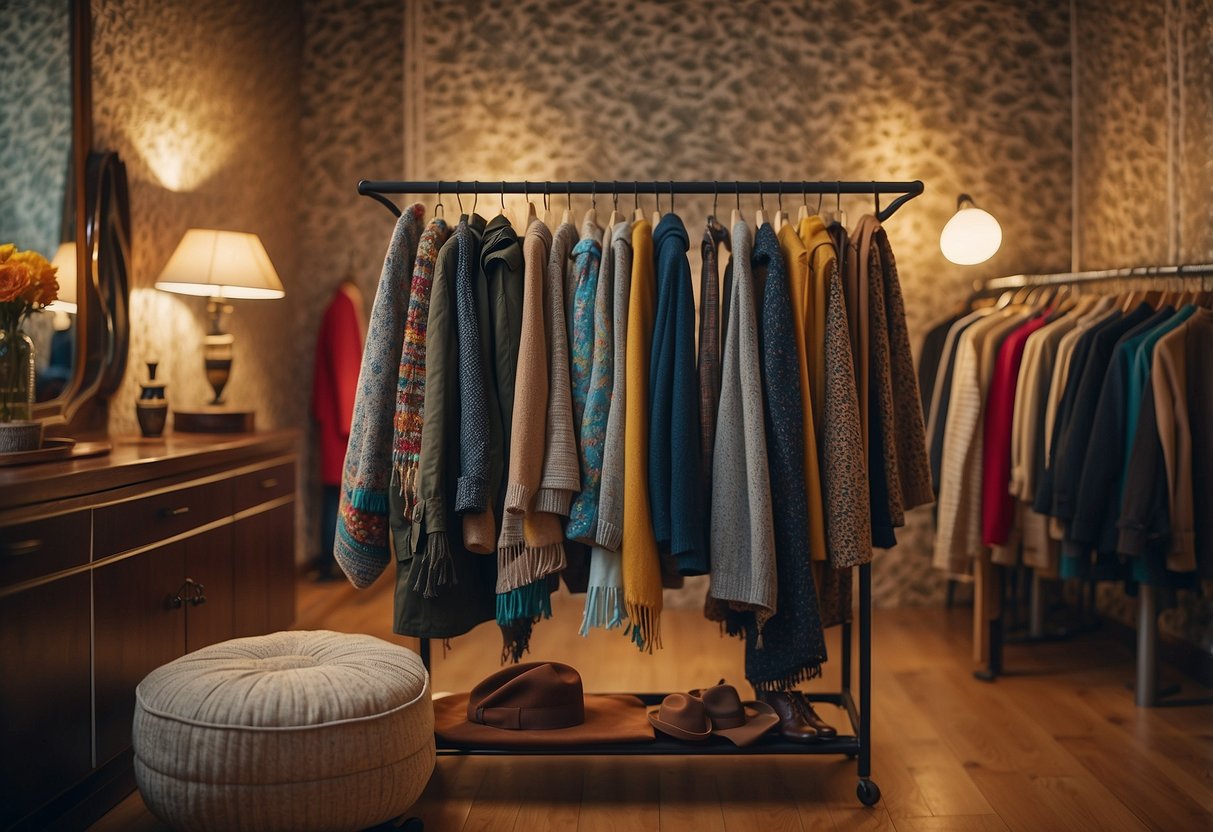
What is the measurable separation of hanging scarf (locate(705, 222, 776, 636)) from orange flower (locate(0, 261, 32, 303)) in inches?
63.4

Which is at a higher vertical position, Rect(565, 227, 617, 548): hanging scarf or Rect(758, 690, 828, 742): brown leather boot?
Rect(565, 227, 617, 548): hanging scarf

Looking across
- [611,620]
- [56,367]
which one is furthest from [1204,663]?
[56,367]

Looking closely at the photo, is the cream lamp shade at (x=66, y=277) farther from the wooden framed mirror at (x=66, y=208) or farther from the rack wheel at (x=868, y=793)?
the rack wheel at (x=868, y=793)

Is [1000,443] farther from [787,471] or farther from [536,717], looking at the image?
[536,717]

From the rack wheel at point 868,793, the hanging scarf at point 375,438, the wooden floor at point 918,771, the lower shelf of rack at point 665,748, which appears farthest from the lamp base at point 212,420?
the rack wheel at point 868,793

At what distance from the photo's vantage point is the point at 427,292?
7.77ft

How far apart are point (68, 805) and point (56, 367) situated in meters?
1.31

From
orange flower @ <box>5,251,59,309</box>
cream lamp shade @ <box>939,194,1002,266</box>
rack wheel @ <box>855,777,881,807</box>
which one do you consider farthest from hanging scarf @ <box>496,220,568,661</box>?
cream lamp shade @ <box>939,194,1002,266</box>

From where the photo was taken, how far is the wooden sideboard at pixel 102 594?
209 centimetres

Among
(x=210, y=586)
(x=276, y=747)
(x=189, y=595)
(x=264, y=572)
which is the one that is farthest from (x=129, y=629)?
(x=264, y=572)

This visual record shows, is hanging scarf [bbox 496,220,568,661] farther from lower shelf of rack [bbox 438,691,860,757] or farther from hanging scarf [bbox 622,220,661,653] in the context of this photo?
lower shelf of rack [bbox 438,691,860,757]

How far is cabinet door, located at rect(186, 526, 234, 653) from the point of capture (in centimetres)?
280

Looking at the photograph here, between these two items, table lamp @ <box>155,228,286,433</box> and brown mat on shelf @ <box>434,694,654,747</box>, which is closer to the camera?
brown mat on shelf @ <box>434,694,654,747</box>

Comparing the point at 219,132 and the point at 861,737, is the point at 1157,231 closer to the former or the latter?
the point at 861,737
